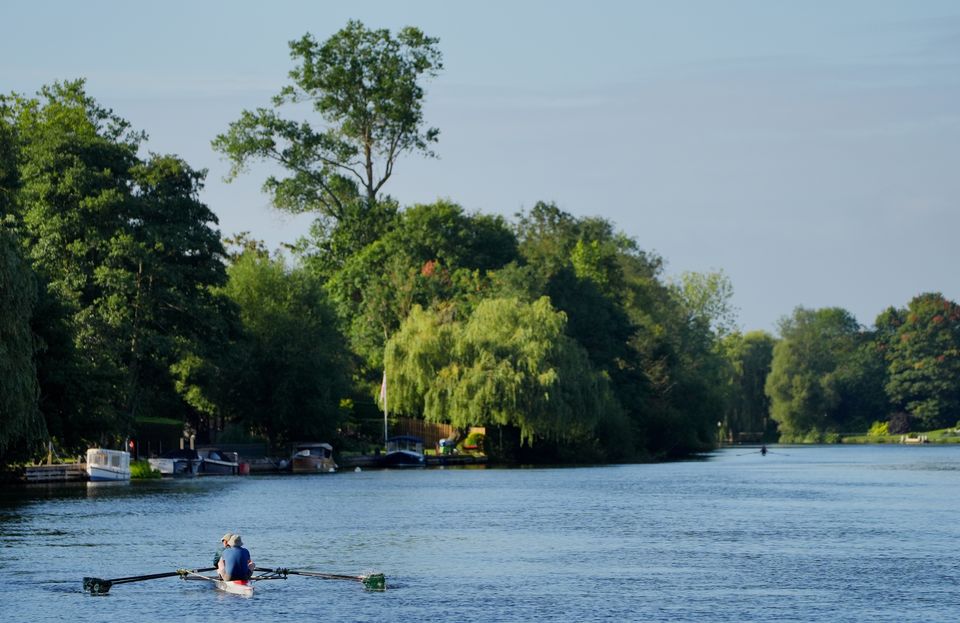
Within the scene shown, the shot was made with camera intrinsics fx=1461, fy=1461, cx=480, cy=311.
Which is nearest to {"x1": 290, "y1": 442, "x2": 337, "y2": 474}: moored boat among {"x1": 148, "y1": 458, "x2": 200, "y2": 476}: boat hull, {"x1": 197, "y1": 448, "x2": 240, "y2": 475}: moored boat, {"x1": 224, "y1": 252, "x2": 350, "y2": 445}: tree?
{"x1": 224, "y1": 252, "x2": 350, "y2": 445}: tree

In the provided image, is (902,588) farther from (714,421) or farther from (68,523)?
(714,421)

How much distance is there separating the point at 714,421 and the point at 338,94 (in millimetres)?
42307

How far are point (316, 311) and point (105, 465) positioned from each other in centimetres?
2305

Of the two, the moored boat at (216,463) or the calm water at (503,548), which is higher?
the moored boat at (216,463)

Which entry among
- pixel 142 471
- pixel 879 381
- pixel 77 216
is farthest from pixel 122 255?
pixel 879 381

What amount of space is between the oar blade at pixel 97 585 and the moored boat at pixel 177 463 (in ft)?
153

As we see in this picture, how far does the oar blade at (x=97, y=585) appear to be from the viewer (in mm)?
33344

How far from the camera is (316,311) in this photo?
91.6m

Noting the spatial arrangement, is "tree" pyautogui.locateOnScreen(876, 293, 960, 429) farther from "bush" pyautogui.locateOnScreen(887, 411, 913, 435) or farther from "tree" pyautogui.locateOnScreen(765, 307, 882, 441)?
"tree" pyautogui.locateOnScreen(765, 307, 882, 441)

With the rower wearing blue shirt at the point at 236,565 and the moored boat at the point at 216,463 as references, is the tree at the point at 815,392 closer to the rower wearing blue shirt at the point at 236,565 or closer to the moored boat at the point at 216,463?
the moored boat at the point at 216,463

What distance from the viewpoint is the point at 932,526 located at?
1964 inches

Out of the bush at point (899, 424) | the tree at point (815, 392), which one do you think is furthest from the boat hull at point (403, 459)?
the bush at point (899, 424)

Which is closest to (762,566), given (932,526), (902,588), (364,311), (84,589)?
(902,588)

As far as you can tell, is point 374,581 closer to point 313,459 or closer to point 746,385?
point 313,459
